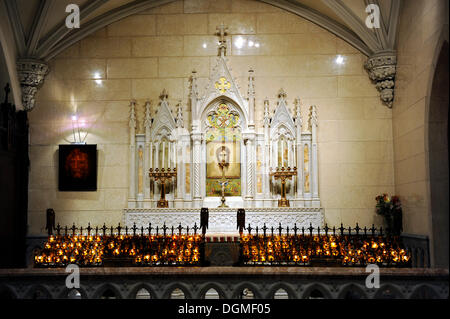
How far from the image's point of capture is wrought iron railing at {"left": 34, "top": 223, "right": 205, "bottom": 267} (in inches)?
344

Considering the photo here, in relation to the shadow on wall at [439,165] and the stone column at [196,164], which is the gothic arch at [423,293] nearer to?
the shadow on wall at [439,165]

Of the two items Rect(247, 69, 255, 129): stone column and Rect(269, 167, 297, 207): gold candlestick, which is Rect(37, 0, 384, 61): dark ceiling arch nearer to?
Rect(247, 69, 255, 129): stone column

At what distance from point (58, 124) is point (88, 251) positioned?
397 centimetres

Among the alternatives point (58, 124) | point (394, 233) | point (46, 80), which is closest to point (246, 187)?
point (394, 233)

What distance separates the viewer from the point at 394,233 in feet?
33.9

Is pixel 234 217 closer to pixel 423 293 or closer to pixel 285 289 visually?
pixel 285 289

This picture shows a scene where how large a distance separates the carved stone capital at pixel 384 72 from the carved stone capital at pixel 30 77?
801 centimetres

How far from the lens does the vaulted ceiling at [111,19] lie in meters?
10.9

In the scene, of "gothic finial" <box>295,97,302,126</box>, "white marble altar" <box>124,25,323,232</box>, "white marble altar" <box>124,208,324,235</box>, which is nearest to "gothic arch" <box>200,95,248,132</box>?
"white marble altar" <box>124,25,323,232</box>

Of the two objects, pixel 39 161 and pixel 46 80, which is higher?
pixel 46 80

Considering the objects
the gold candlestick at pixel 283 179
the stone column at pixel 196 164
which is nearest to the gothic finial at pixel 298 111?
the gold candlestick at pixel 283 179

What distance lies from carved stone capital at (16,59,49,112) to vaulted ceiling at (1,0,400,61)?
7.4 inches

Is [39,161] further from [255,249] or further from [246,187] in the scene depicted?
[255,249]

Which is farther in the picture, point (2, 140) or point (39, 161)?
point (39, 161)
